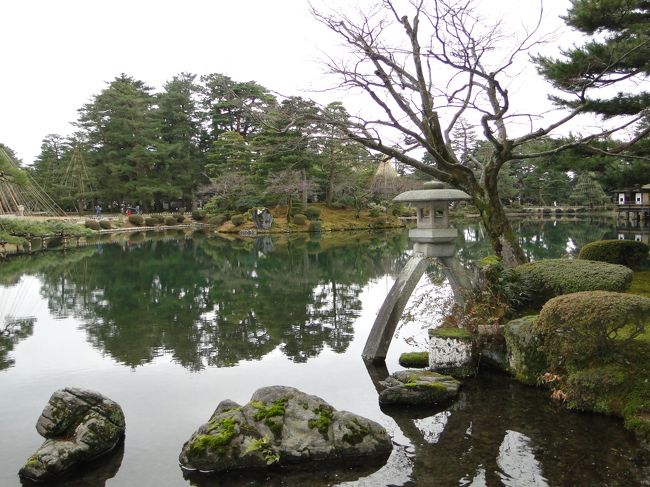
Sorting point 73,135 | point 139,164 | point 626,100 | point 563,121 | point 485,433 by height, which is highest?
point 73,135

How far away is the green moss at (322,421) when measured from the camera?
15.1 feet

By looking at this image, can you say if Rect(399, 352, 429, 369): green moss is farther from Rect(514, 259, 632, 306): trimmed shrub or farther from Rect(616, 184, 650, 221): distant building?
Rect(616, 184, 650, 221): distant building

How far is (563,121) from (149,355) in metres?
8.09

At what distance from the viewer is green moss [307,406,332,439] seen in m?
4.62

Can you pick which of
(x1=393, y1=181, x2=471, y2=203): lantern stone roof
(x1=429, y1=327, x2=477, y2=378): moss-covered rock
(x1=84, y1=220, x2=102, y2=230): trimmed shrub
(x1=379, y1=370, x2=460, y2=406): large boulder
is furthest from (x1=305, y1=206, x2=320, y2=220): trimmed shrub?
(x1=379, y1=370, x2=460, y2=406): large boulder

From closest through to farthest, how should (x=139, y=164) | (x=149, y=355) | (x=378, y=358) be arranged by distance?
Answer: (x=378, y=358), (x=149, y=355), (x=139, y=164)

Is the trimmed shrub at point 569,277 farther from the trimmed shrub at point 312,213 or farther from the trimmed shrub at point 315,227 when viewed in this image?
the trimmed shrub at point 312,213

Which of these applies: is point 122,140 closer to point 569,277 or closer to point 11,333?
point 11,333

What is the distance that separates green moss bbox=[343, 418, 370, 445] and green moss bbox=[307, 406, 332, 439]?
179 mm

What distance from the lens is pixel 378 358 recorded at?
7.40 metres

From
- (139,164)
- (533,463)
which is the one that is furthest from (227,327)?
(139,164)

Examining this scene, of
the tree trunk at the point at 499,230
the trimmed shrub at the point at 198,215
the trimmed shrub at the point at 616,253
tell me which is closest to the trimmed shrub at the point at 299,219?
the trimmed shrub at the point at 198,215

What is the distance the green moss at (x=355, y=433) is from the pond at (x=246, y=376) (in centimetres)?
26

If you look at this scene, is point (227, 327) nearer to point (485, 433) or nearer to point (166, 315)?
point (166, 315)
